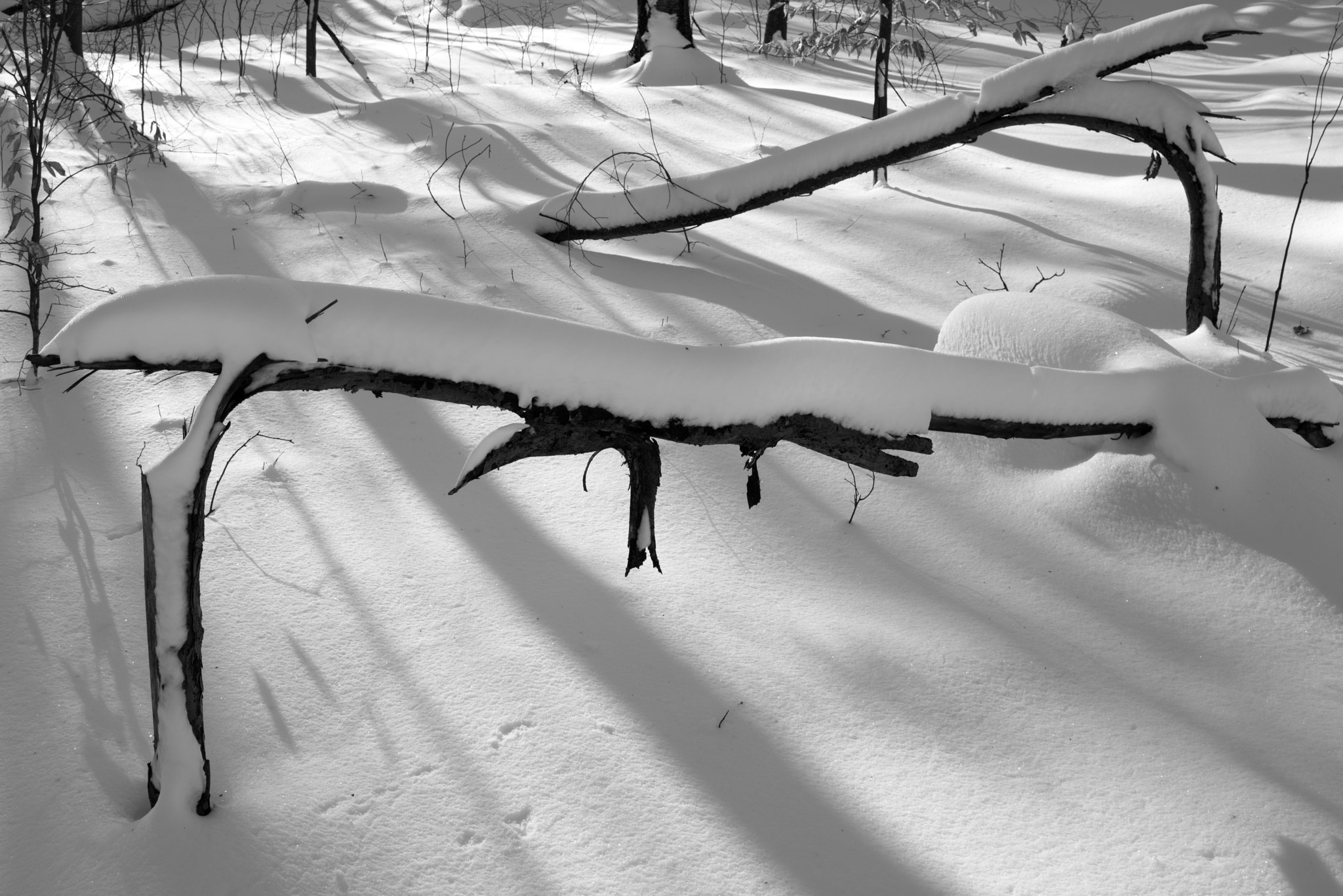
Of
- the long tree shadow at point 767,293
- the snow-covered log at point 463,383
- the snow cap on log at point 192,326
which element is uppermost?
the snow cap on log at point 192,326

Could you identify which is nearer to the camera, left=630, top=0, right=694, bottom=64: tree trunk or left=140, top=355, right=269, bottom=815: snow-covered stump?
left=140, top=355, right=269, bottom=815: snow-covered stump

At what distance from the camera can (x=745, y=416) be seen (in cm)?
190

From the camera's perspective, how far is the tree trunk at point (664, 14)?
9.10 m

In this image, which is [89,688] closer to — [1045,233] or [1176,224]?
[1045,233]

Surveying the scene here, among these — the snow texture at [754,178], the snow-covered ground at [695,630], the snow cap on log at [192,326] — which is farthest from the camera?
the snow texture at [754,178]

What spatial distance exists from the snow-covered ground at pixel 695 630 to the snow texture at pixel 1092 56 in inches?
39.5

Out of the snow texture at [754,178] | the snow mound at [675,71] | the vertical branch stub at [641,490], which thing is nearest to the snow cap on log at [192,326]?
the vertical branch stub at [641,490]

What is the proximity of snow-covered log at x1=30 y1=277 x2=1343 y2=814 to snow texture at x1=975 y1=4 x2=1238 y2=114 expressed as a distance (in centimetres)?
219

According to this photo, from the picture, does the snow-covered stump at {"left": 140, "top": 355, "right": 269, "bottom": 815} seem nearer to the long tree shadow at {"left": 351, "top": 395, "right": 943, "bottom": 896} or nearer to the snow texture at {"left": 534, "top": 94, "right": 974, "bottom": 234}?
the long tree shadow at {"left": 351, "top": 395, "right": 943, "bottom": 896}

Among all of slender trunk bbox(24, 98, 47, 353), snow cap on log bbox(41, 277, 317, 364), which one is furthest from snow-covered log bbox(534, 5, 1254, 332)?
snow cap on log bbox(41, 277, 317, 364)

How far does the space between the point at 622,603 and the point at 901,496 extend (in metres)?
1.06

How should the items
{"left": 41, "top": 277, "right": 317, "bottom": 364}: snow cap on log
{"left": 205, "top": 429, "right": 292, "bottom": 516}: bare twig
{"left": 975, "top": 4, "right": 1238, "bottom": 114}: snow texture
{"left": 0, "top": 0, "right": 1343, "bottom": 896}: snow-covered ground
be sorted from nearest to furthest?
{"left": 41, "top": 277, "right": 317, "bottom": 364}: snow cap on log
{"left": 0, "top": 0, "right": 1343, "bottom": 896}: snow-covered ground
{"left": 205, "top": 429, "right": 292, "bottom": 516}: bare twig
{"left": 975, "top": 4, "right": 1238, "bottom": 114}: snow texture

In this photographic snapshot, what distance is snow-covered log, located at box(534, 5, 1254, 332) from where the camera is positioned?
3822mm

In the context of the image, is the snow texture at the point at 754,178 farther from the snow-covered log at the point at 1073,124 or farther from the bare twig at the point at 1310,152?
the bare twig at the point at 1310,152
